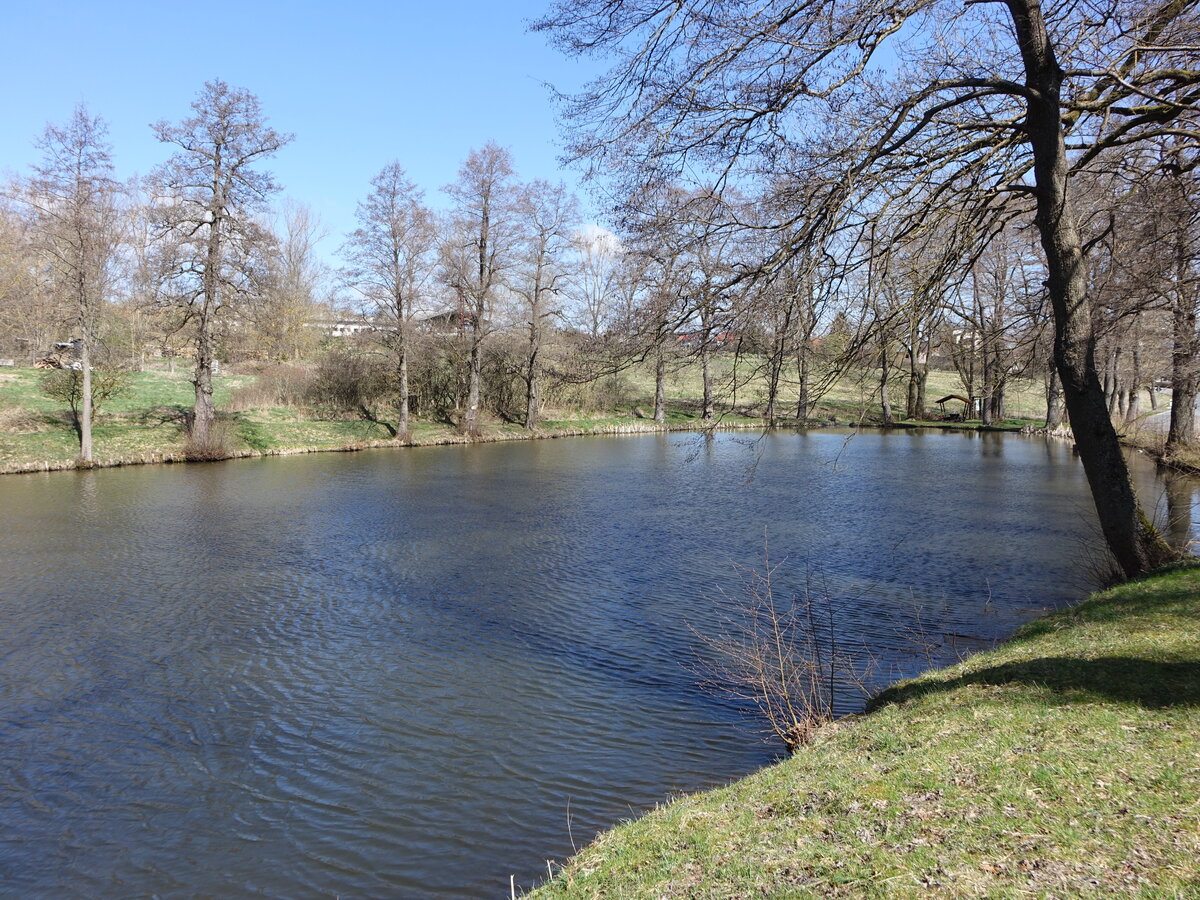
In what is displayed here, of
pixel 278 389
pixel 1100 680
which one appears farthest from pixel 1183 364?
pixel 278 389

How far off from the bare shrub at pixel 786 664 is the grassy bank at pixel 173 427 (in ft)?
28.2

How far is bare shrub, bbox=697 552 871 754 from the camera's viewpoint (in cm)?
668

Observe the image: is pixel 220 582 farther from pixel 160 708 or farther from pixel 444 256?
pixel 444 256

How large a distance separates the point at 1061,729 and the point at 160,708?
25.1 ft

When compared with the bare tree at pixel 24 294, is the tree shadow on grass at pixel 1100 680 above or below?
below

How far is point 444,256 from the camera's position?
Result: 3325 cm

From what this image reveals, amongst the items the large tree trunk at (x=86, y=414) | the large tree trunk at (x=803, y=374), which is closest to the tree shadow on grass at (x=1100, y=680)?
the large tree trunk at (x=803, y=374)

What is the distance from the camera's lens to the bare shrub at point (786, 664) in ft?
21.9

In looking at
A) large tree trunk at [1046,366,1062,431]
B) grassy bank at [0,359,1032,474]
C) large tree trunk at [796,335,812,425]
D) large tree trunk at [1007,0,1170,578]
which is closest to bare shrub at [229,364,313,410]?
grassy bank at [0,359,1032,474]

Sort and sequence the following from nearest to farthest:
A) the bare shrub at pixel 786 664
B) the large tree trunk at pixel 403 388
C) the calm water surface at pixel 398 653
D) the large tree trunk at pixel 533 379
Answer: the calm water surface at pixel 398 653 < the bare shrub at pixel 786 664 < the large tree trunk at pixel 403 388 < the large tree trunk at pixel 533 379

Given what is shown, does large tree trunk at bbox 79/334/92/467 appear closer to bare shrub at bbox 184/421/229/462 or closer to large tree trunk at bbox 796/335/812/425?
bare shrub at bbox 184/421/229/462

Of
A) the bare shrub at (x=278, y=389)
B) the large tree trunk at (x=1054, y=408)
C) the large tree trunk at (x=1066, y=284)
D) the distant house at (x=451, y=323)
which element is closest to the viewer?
the large tree trunk at (x=1066, y=284)

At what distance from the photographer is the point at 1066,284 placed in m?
7.06

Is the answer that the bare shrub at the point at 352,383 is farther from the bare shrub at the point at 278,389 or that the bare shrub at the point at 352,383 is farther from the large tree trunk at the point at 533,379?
the large tree trunk at the point at 533,379
